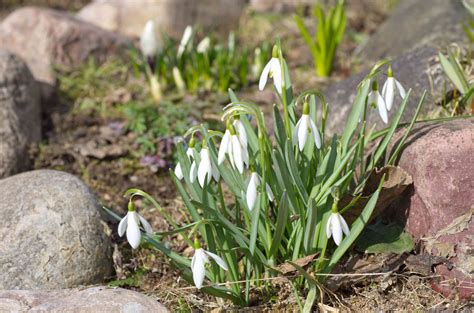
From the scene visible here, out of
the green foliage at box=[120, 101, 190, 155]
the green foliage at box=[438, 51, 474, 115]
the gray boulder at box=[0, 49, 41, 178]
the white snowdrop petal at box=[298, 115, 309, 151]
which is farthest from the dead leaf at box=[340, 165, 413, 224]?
the gray boulder at box=[0, 49, 41, 178]

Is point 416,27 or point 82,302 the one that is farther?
point 416,27

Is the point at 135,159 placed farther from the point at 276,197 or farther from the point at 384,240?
the point at 384,240

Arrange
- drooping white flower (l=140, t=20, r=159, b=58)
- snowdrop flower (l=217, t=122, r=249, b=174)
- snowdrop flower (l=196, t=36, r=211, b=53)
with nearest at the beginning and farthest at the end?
snowdrop flower (l=217, t=122, r=249, b=174)
drooping white flower (l=140, t=20, r=159, b=58)
snowdrop flower (l=196, t=36, r=211, b=53)

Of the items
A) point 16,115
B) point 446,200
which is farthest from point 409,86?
point 16,115

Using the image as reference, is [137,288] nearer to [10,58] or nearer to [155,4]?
[10,58]

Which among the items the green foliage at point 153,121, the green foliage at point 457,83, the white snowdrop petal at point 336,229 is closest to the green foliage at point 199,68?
the green foliage at point 153,121

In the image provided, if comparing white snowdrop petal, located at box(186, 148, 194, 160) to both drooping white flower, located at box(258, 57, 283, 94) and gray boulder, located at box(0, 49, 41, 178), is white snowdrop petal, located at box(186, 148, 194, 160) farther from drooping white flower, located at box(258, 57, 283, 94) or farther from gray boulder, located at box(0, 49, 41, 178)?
gray boulder, located at box(0, 49, 41, 178)

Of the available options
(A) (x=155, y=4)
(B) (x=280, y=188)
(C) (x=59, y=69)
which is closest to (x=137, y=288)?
(B) (x=280, y=188)
